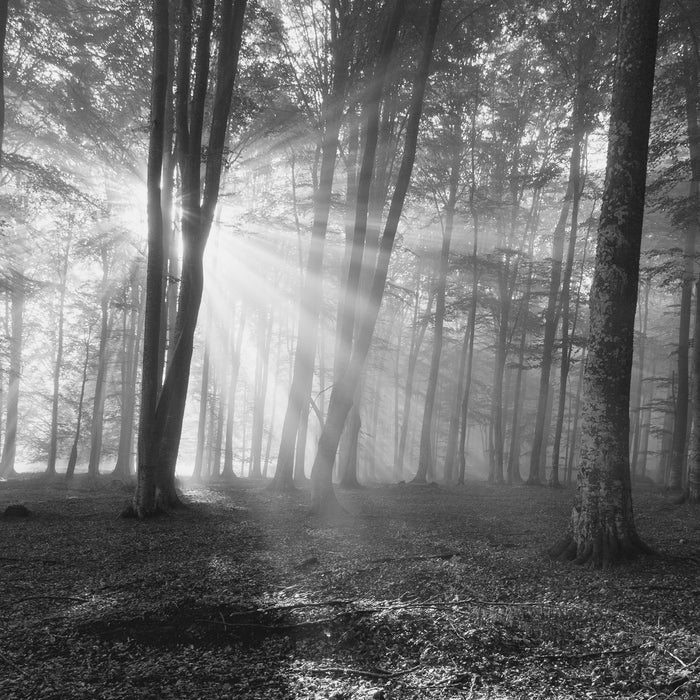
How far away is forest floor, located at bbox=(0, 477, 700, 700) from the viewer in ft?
9.59

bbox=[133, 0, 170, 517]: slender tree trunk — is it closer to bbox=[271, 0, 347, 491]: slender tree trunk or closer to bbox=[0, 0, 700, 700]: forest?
bbox=[0, 0, 700, 700]: forest

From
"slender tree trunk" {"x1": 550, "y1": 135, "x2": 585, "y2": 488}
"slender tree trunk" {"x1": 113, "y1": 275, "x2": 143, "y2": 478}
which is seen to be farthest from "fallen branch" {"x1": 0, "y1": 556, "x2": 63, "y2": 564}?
"slender tree trunk" {"x1": 113, "y1": 275, "x2": 143, "y2": 478}

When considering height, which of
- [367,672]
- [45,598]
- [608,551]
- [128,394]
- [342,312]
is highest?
[342,312]

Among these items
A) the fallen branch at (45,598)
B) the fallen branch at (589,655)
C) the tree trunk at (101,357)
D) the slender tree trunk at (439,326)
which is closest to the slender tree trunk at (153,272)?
the fallen branch at (45,598)

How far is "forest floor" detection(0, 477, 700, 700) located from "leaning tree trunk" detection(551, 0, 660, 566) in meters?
0.45

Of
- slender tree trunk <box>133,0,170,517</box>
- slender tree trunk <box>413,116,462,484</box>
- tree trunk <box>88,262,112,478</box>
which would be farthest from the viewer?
tree trunk <box>88,262,112,478</box>

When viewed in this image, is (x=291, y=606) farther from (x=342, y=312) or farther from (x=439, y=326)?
(x=439, y=326)

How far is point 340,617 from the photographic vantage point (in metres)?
3.87

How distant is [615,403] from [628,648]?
260cm

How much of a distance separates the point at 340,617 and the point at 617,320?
159 inches

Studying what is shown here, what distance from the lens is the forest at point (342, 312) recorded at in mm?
3410

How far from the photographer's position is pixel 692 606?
385cm

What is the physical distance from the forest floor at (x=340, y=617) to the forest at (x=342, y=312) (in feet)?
0.10

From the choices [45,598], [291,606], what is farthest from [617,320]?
[45,598]
